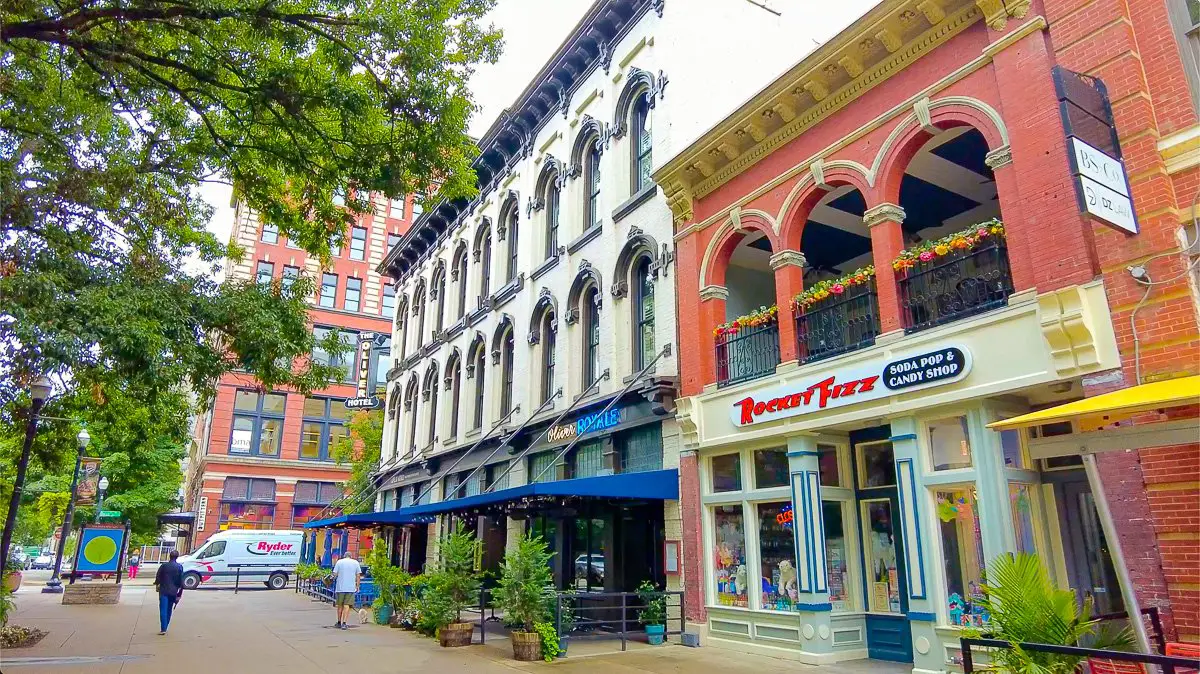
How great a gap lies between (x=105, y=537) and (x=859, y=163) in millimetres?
28312

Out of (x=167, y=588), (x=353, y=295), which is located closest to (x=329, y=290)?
(x=353, y=295)

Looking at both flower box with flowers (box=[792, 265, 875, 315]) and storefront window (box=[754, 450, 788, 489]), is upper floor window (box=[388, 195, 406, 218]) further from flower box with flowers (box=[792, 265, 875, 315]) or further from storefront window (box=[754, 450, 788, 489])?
flower box with flowers (box=[792, 265, 875, 315])

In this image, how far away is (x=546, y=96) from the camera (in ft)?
72.8

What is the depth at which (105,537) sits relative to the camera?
2670 centimetres

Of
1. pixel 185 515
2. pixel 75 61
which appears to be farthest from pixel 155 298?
pixel 185 515

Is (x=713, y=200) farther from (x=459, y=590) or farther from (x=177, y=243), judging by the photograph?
(x=177, y=243)

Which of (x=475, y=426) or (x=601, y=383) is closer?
(x=601, y=383)

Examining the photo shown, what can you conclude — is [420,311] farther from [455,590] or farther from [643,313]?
[455,590]

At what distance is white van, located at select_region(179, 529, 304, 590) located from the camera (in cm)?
3322

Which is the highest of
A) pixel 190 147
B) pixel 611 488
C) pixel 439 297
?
pixel 439 297

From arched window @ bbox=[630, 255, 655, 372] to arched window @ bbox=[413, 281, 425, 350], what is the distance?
16.4 metres

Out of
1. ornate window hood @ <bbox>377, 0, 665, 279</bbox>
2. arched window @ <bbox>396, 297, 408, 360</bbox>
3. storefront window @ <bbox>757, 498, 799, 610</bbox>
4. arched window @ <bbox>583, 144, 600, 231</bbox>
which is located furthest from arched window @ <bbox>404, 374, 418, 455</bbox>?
storefront window @ <bbox>757, 498, 799, 610</bbox>

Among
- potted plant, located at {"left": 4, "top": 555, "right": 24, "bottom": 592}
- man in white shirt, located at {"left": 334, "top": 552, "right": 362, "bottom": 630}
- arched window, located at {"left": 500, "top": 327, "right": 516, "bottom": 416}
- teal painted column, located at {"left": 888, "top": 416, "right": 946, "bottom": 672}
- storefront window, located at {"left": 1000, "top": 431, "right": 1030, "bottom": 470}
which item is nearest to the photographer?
storefront window, located at {"left": 1000, "top": 431, "right": 1030, "bottom": 470}

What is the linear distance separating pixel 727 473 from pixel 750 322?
281 cm
